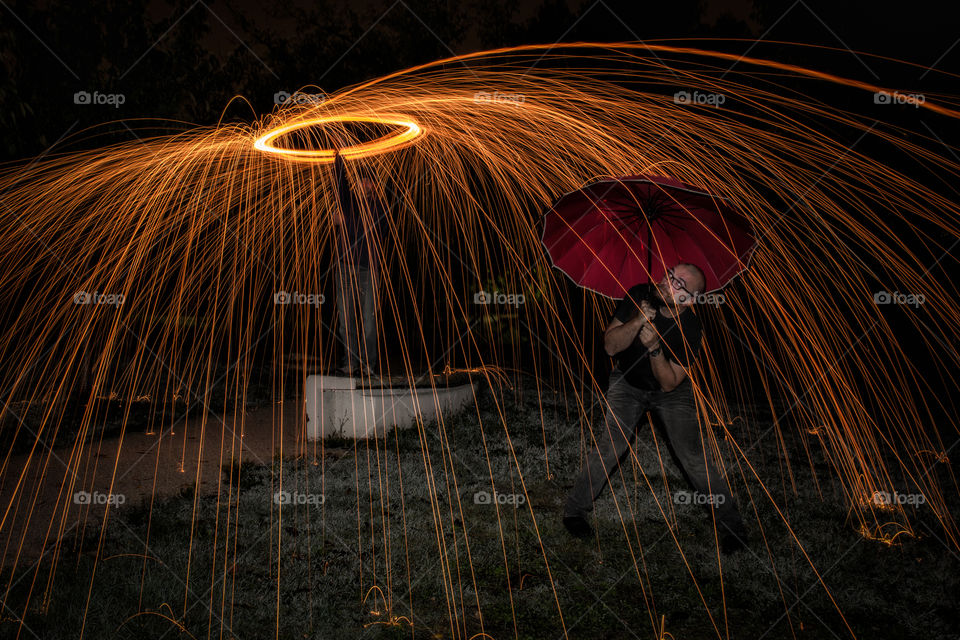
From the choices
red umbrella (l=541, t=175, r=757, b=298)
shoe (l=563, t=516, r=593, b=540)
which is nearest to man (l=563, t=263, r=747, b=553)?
shoe (l=563, t=516, r=593, b=540)

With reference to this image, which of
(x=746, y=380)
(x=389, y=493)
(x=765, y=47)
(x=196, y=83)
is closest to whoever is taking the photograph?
(x=389, y=493)

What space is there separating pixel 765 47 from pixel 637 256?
29.9 feet

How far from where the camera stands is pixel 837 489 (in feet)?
20.6

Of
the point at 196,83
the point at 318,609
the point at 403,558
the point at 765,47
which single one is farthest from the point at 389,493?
the point at 765,47

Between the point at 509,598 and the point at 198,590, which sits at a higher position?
the point at 198,590

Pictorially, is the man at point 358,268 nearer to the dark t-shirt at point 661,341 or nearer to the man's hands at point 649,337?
the dark t-shirt at point 661,341

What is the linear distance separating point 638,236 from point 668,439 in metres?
1.60

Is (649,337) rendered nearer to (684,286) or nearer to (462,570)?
(684,286)

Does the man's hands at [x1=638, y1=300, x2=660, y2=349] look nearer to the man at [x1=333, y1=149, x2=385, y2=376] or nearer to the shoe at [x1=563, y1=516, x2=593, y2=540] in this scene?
the shoe at [x1=563, y1=516, x2=593, y2=540]

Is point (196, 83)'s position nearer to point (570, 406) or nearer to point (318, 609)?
point (570, 406)

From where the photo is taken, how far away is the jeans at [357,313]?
23.8 ft

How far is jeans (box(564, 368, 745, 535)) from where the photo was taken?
4586 mm

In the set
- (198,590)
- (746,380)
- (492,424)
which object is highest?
(746,380)

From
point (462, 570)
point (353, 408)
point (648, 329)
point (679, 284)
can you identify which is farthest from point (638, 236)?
point (353, 408)
